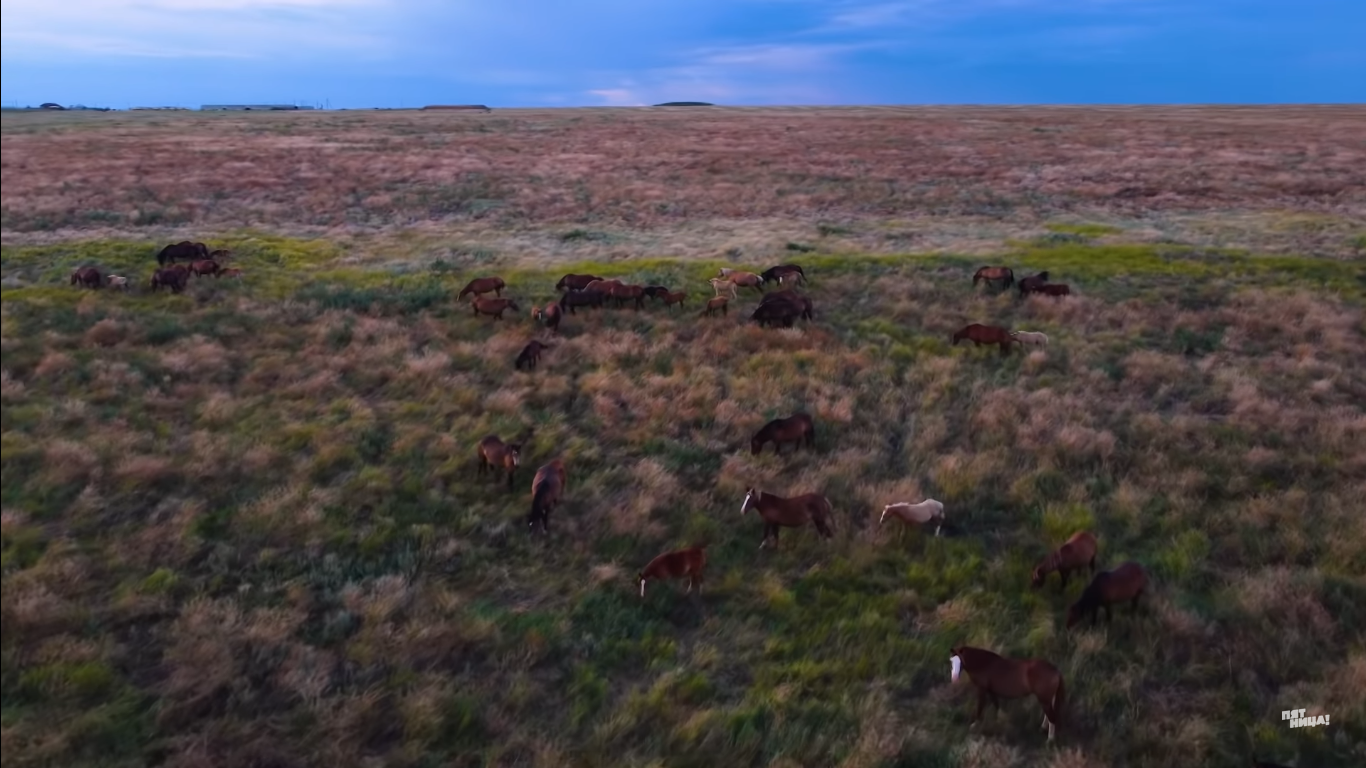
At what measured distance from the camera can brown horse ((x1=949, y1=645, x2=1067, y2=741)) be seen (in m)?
6.81

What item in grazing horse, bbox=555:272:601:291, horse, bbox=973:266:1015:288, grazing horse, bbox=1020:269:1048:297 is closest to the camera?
grazing horse, bbox=555:272:601:291

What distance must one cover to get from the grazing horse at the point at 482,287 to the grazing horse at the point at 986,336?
983 centimetres

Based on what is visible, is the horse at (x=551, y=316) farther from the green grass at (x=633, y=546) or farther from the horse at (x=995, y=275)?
the horse at (x=995, y=275)

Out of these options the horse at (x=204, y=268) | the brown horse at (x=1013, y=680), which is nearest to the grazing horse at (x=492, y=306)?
the horse at (x=204, y=268)

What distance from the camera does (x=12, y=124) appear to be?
173 inches

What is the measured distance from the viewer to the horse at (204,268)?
62.1ft

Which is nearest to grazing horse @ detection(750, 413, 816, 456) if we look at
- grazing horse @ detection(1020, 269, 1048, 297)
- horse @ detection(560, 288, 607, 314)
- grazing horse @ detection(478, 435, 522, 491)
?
grazing horse @ detection(478, 435, 522, 491)

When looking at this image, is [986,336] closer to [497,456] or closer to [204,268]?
[497,456]

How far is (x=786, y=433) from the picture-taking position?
39.4 ft

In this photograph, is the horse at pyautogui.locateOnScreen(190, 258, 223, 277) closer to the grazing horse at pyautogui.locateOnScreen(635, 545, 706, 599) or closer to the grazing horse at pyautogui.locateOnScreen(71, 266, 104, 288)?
the grazing horse at pyautogui.locateOnScreen(71, 266, 104, 288)

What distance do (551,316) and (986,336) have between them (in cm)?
833

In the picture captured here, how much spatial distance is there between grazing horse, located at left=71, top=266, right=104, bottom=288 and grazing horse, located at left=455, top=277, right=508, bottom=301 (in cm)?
682

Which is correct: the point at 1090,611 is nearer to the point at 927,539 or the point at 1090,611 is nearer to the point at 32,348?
the point at 927,539

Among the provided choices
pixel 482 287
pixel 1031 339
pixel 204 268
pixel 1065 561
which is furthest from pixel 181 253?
pixel 1065 561
